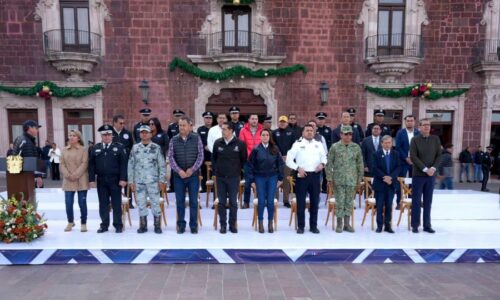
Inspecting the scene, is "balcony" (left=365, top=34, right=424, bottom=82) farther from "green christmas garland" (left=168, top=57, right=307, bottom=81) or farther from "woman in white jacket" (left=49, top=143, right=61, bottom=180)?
"woman in white jacket" (left=49, top=143, right=61, bottom=180)

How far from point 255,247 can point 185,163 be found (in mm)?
1688

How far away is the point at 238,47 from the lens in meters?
12.2

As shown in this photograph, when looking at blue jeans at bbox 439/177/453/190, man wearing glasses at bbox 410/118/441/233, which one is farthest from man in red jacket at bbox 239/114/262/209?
blue jeans at bbox 439/177/453/190

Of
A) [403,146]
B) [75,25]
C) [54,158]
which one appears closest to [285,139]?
[403,146]

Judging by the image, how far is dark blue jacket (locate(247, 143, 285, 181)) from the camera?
5.17m

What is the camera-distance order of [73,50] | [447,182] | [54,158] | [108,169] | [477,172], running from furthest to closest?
[477,172], [73,50], [54,158], [447,182], [108,169]

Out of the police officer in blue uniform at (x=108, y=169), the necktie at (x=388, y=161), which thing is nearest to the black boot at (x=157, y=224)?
the police officer in blue uniform at (x=108, y=169)

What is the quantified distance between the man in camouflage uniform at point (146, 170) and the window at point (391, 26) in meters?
10.6

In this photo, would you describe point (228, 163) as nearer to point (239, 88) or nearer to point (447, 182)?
point (447, 182)

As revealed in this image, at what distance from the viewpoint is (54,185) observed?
1087 cm

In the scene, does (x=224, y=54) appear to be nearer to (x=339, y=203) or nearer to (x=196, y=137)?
(x=196, y=137)

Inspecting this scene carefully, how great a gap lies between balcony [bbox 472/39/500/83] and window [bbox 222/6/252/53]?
8.89 meters

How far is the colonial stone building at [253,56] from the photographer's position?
1184 centimetres

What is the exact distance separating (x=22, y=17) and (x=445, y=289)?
48.4 ft
